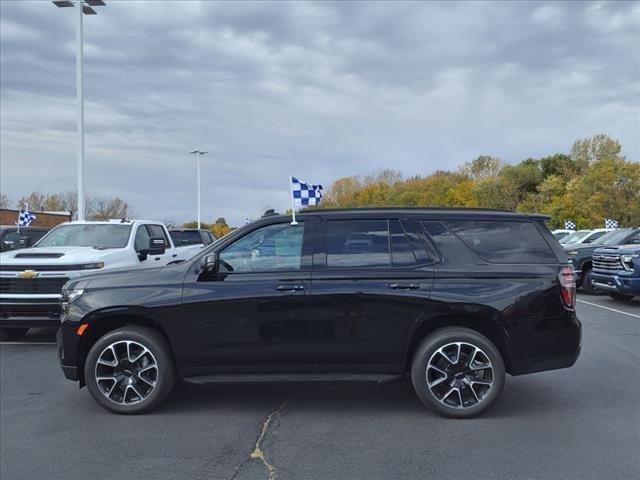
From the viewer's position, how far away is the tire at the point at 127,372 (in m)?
5.38

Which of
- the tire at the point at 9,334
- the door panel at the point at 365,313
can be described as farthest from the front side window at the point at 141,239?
the door panel at the point at 365,313

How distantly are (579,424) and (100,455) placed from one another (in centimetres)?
404

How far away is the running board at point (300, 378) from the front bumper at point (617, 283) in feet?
31.1

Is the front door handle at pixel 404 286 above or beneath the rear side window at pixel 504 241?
beneath

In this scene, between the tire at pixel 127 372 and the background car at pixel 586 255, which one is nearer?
the tire at pixel 127 372

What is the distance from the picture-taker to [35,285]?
28.1 feet

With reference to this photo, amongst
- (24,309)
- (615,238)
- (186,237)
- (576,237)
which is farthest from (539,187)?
(24,309)

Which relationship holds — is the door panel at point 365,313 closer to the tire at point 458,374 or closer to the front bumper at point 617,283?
the tire at point 458,374

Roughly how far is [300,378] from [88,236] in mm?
6671

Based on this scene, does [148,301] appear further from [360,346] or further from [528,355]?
[528,355]

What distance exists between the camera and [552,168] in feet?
190

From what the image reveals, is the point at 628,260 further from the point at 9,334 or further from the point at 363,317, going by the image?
the point at 9,334

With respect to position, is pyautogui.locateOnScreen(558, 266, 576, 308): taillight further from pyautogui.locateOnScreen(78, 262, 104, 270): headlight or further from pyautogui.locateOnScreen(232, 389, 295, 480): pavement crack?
pyautogui.locateOnScreen(78, 262, 104, 270): headlight

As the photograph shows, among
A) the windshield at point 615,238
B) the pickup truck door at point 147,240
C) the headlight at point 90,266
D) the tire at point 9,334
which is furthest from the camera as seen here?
the windshield at point 615,238
